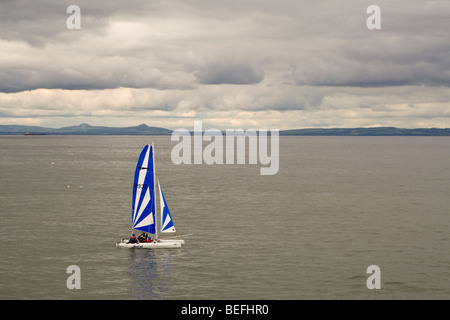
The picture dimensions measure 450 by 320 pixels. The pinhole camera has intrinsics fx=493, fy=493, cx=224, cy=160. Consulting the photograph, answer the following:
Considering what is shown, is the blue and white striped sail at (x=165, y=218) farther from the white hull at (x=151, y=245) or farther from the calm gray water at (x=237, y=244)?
the calm gray water at (x=237, y=244)

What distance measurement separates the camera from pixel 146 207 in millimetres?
66438

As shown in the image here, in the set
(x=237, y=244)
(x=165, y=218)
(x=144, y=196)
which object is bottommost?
(x=237, y=244)

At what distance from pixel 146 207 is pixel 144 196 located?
1.59 m

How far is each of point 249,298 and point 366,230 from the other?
115 ft

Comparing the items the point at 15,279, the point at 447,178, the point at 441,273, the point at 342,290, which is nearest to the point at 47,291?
the point at 15,279

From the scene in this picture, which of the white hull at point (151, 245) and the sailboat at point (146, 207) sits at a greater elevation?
the sailboat at point (146, 207)

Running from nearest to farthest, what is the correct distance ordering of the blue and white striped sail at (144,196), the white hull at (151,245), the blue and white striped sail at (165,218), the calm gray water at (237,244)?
the calm gray water at (237,244), the white hull at (151,245), the blue and white striped sail at (144,196), the blue and white striped sail at (165,218)

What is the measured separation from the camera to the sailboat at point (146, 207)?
64.8 meters

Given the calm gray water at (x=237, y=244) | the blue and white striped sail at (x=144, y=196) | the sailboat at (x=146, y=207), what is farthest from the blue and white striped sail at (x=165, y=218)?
the calm gray water at (x=237, y=244)

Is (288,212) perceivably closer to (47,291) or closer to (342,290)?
(342,290)

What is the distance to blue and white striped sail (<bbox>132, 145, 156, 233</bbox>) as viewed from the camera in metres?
65.0

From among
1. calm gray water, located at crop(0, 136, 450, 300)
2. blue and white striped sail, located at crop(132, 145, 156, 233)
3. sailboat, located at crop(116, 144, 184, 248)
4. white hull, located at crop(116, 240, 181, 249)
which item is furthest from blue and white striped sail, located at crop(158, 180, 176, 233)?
calm gray water, located at crop(0, 136, 450, 300)

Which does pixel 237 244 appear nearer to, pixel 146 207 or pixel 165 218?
pixel 165 218

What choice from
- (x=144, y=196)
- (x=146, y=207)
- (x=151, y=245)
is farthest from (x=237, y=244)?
(x=144, y=196)
